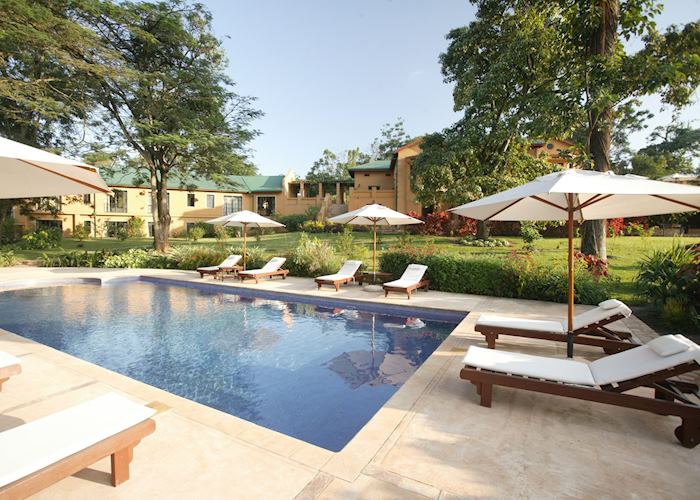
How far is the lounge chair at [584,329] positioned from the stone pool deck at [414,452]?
1396mm

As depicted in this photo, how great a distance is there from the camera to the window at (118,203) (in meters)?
32.4

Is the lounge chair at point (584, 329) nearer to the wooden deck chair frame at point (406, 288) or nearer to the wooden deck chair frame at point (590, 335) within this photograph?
the wooden deck chair frame at point (590, 335)

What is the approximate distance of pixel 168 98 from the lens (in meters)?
18.6

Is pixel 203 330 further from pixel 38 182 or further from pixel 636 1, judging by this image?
pixel 636 1

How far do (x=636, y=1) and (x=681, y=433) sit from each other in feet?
38.2

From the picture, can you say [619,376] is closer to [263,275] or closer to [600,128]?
[600,128]

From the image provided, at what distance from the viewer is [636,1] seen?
9594 mm

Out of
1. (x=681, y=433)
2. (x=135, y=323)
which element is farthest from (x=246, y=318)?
(x=681, y=433)

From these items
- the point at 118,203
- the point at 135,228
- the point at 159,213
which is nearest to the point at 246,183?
the point at 135,228

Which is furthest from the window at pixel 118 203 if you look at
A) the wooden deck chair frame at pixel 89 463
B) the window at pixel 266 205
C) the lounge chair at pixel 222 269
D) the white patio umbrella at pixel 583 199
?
the wooden deck chair frame at pixel 89 463

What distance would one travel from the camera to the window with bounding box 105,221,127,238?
1248 inches

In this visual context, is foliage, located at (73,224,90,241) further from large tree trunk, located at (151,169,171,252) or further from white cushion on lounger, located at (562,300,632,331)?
white cushion on lounger, located at (562,300,632,331)

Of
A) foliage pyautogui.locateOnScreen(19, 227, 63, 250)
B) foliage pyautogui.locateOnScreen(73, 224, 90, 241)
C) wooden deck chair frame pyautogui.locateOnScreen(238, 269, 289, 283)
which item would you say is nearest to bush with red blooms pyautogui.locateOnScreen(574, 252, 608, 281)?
wooden deck chair frame pyautogui.locateOnScreen(238, 269, 289, 283)

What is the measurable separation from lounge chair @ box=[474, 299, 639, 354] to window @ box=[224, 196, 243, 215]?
34447mm
